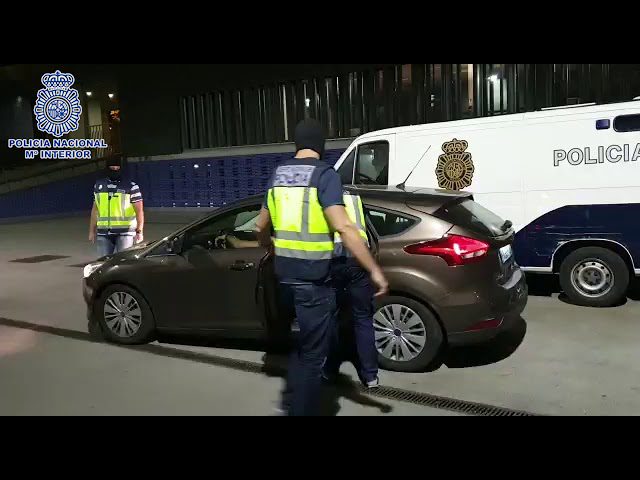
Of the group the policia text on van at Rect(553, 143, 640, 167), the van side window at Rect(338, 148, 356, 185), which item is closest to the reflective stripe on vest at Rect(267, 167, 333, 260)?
the policia text on van at Rect(553, 143, 640, 167)

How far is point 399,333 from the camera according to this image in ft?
15.5

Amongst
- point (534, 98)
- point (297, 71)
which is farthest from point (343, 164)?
point (297, 71)

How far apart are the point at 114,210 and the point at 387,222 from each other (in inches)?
158

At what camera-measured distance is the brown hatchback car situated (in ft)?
15.0

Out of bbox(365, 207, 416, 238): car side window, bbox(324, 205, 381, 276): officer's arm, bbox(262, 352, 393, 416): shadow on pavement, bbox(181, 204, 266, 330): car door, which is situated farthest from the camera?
bbox(181, 204, 266, 330): car door

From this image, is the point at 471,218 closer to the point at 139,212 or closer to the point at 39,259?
the point at 139,212

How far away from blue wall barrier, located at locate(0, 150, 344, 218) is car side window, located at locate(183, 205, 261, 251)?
1399 centimetres

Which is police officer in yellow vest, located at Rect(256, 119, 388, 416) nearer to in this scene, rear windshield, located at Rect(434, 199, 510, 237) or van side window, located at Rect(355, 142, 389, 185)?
rear windshield, located at Rect(434, 199, 510, 237)

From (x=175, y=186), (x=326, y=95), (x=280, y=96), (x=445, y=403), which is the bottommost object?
Answer: (x=445, y=403)

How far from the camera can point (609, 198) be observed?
6.51 m

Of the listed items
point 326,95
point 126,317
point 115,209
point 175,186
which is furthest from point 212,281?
point 175,186

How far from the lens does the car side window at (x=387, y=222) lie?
4.81 meters

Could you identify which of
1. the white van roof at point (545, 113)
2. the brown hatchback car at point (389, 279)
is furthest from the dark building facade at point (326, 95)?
the brown hatchback car at point (389, 279)

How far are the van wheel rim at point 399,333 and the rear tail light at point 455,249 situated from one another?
0.48 m
